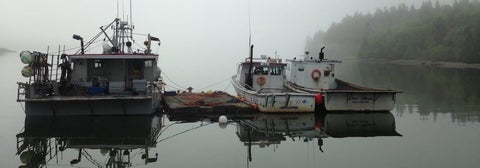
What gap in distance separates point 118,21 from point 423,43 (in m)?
103

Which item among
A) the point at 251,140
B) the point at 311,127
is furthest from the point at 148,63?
the point at 311,127

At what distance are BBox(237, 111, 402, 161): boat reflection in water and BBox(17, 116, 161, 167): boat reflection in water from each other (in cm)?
365

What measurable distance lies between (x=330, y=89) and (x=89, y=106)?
1278 centimetres

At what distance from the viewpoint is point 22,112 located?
76.5 ft

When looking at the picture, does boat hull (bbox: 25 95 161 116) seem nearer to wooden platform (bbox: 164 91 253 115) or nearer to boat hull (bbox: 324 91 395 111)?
wooden platform (bbox: 164 91 253 115)

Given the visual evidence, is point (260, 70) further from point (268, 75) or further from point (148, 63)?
point (148, 63)

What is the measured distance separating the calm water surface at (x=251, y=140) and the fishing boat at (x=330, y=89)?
57cm

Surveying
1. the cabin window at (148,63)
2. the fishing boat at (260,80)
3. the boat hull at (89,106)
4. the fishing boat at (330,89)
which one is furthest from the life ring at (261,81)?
the boat hull at (89,106)

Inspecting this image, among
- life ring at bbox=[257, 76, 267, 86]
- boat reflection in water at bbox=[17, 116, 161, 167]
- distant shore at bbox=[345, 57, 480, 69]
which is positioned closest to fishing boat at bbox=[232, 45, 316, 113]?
life ring at bbox=[257, 76, 267, 86]

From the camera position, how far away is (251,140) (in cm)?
1680

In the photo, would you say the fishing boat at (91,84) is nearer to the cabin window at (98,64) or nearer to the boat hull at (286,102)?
the cabin window at (98,64)

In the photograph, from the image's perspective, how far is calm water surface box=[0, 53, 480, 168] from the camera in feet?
45.5

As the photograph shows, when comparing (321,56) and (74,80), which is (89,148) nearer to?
(74,80)

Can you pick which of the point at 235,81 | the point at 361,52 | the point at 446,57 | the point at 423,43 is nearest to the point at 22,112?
the point at 235,81
